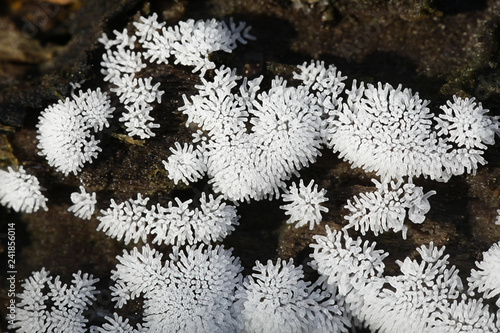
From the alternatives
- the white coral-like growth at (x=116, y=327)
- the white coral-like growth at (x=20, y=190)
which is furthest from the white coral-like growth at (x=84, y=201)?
the white coral-like growth at (x=116, y=327)

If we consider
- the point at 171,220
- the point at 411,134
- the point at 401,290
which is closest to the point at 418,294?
the point at 401,290

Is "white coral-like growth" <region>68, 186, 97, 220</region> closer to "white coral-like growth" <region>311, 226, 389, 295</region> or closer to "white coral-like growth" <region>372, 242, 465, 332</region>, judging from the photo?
"white coral-like growth" <region>311, 226, 389, 295</region>

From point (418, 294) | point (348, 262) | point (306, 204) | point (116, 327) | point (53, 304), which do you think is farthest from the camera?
point (53, 304)

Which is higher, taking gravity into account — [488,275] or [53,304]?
[488,275]

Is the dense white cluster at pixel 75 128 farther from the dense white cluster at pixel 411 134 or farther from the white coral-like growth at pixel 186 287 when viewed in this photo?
the dense white cluster at pixel 411 134

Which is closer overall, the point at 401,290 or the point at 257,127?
the point at 401,290

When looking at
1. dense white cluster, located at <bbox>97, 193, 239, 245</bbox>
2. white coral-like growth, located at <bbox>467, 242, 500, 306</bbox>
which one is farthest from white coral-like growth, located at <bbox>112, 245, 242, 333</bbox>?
white coral-like growth, located at <bbox>467, 242, 500, 306</bbox>

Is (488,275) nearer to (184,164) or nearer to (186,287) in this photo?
(186,287)

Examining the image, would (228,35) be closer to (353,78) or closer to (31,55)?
(353,78)
